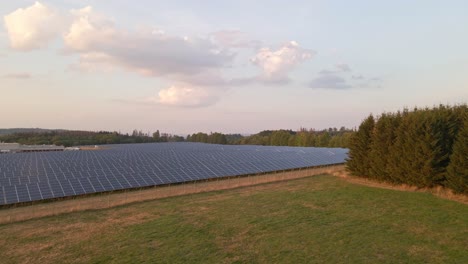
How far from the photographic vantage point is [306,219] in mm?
16281

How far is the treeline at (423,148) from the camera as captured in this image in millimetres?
20750

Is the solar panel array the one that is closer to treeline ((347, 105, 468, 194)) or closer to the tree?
treeline ((347, 105, 468, 194))

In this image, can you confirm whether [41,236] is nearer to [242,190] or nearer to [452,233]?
[242,190]

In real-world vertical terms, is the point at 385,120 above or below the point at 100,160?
above

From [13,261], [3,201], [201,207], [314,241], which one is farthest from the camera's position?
[3,201]

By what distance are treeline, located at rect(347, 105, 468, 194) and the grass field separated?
2.03m

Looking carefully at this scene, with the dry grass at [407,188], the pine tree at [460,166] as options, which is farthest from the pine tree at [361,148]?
the pine tree at [460,166]

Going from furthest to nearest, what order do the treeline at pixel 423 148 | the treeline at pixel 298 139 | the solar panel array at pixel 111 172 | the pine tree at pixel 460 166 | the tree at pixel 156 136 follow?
1. the tree at pixel 156 136
2. the treeline at pixel 298 139
3. the solar panel array at pixel 111 172
4. the treeline at pixel 423 148
5. the pine tree at pixel 460 166

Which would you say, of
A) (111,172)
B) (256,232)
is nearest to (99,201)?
(111,172)

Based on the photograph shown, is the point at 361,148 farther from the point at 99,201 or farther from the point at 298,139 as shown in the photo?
the point at 298,139

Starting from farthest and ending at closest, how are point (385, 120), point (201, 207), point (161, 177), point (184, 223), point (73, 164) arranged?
point (73, 164) → point (161, 177) → point (385, 120) → point (201, 207) → point (184, 223)

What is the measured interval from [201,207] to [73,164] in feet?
72.6

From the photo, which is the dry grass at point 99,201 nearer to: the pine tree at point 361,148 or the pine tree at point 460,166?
the pine tree at point 361,148

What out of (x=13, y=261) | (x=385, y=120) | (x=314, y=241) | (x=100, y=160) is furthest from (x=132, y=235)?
(x=100, y=160)
